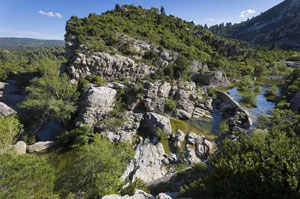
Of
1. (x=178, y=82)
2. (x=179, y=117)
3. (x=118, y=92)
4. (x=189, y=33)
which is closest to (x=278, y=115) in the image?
(x=179, y=117)

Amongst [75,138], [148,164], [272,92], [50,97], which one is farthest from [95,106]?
[272,92]

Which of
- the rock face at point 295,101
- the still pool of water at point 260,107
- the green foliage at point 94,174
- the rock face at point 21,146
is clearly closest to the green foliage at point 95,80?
the rock face at point 21,146

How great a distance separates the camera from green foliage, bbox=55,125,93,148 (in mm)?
17938

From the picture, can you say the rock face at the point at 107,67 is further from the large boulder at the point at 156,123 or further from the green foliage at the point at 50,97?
the large boulder at the point at 156,123

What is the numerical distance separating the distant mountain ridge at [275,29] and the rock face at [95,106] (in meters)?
110

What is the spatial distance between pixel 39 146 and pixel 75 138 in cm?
498

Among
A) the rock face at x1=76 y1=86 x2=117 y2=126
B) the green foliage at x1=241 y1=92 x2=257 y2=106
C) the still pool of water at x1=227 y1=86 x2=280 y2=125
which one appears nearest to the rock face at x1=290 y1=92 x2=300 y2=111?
the still pool of water at x1=227 y1=86 x2=280 y2=125

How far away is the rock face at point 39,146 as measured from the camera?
17.4 m

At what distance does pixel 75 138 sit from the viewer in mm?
18406

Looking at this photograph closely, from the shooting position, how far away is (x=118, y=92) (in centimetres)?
2522

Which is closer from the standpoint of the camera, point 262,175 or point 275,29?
point 262,175

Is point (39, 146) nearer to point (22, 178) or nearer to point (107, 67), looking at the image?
point (22, 178)

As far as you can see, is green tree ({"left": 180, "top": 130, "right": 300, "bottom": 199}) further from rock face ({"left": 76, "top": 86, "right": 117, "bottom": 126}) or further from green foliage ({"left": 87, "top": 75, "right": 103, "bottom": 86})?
green foliage ({"left": 87, "top": 75, "right": 103, "bottom": 86})

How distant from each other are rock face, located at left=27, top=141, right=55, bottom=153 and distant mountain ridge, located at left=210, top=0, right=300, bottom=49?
120057 millimetres
